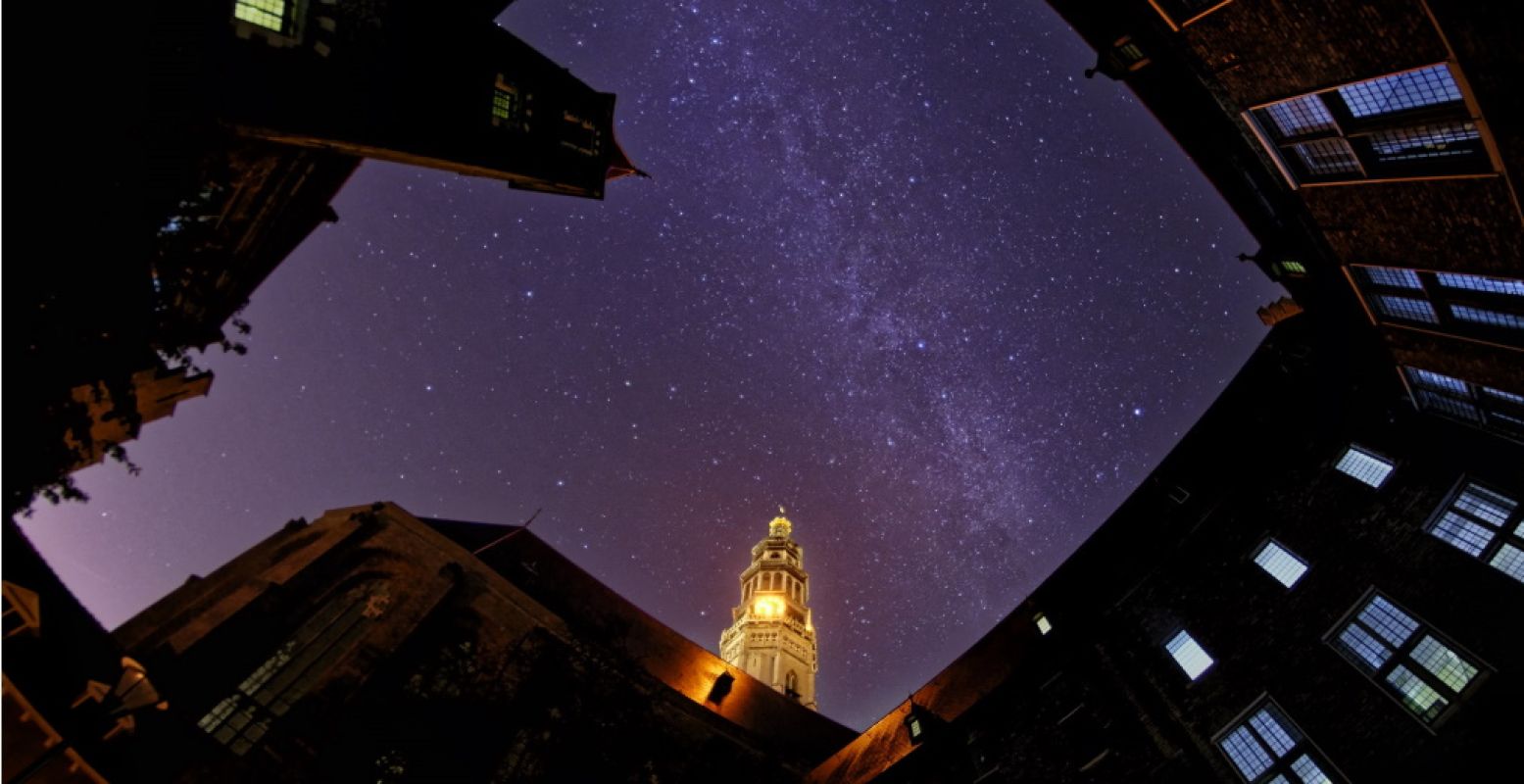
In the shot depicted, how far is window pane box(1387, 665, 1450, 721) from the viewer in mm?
10419

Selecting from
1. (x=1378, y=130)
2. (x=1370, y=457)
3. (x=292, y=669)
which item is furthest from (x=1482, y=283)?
(x=292, y=669)

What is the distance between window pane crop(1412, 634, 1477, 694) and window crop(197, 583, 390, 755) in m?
28.5

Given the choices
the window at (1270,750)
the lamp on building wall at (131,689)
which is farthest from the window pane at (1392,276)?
the lamp on building wall at (131,689)

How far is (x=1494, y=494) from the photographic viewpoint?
11188 millimetres

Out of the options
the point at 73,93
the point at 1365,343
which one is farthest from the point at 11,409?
the point at 1365,343

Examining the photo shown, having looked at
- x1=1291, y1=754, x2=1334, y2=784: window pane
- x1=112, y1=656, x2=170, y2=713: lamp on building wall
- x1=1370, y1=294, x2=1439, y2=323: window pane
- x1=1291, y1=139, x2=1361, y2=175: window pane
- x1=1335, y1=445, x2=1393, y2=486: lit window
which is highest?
x1=1291, y1=139, x2=1361, y2=175: window pane

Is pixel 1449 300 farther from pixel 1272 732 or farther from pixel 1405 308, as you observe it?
pixel 1272 732

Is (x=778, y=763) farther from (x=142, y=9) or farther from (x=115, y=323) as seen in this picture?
(x=142, y=9)

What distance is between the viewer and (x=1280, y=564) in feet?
46.3

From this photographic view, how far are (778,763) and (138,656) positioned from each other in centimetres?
2135

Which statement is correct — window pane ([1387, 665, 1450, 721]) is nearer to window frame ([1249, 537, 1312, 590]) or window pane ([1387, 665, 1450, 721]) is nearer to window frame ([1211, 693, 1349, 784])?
A: window frame ([1211, 693, 1349, 784])

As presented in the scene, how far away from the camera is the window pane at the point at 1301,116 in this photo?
35.3 feet

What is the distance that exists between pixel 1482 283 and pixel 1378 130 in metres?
3.27

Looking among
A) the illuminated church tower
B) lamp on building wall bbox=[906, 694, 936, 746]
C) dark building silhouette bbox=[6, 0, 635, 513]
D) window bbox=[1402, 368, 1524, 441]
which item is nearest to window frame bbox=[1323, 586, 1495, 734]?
window bbox=[1402, 368, 1524, 441]
